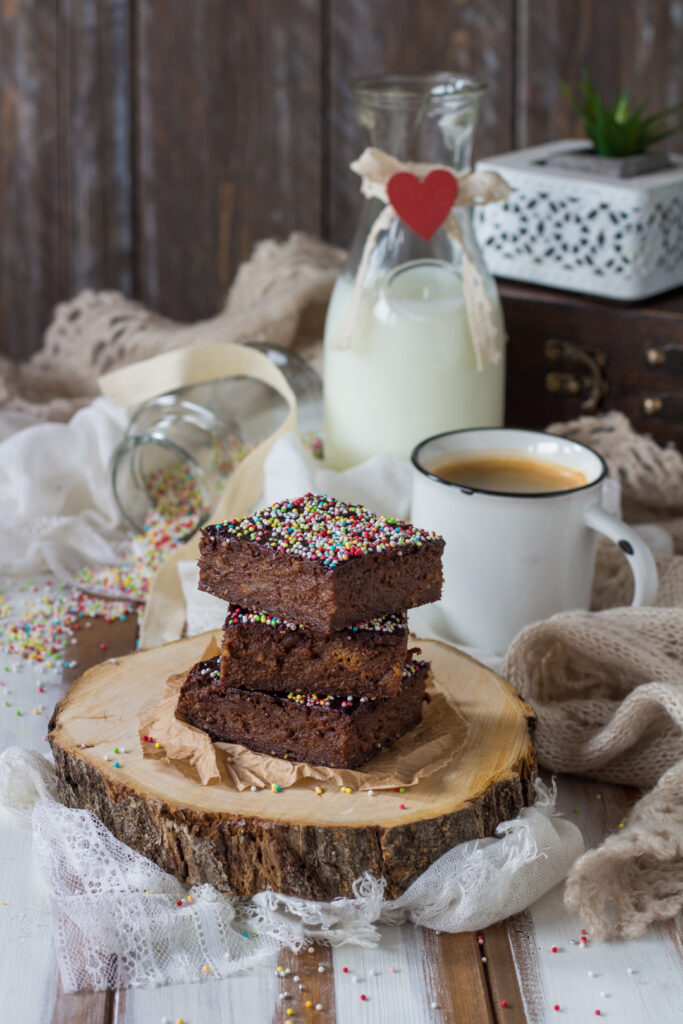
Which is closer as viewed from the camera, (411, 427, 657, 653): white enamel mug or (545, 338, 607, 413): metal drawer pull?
(411, 427, 657, 653): white enamel mug

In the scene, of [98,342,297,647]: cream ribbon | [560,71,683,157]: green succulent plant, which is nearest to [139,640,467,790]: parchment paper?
[98,342,297,647]: cream ribbon

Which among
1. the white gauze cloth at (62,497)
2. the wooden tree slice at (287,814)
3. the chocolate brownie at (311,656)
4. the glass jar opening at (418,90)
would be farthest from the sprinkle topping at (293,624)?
the glass jar opening at (418,90)

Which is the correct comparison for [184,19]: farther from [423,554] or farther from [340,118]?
[423,554]

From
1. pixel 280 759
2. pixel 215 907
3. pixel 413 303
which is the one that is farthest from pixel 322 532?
Answer: pixel 413 303

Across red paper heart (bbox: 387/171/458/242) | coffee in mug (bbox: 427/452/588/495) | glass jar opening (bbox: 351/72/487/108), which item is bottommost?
coffee in mug (bbox: 427/452/588/495)

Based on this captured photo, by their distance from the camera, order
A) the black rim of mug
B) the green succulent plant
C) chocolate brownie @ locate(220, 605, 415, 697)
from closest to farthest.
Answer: chocolate brownie @ locate(220, 605, 415, 697) → the black rim of mug → the green succulent plant

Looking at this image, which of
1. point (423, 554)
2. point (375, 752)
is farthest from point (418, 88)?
point (375, 752)

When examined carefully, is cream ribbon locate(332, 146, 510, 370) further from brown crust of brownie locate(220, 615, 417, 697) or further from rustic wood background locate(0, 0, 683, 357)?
rustic wood background locate(0, 0, 683, 357)

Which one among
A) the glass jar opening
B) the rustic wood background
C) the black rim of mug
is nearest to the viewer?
the black rim of mug
